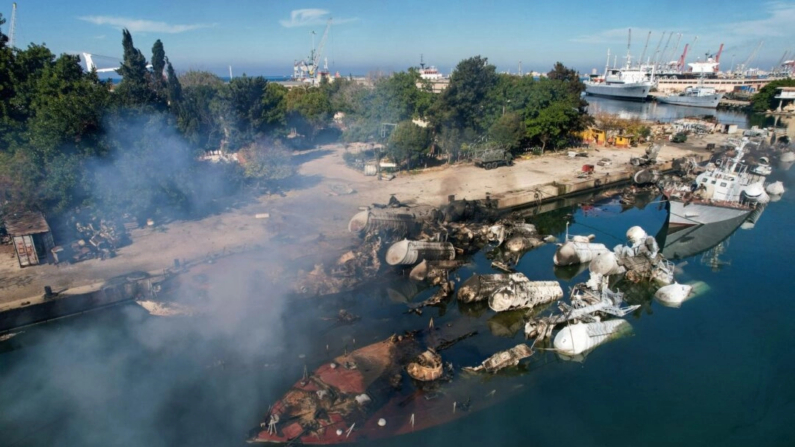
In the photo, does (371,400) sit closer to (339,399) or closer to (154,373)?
(339,399)

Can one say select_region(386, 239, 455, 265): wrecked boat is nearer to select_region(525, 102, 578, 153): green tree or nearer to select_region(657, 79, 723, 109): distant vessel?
select_region(525, 102, 578, 153): green tree

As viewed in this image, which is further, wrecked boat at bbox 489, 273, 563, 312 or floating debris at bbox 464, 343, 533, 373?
wrecked boat at bbox 489, 273, 563, 312

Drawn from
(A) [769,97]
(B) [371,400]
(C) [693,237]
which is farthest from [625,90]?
(B) [371,400]

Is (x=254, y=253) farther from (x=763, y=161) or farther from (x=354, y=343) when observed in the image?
(x=763, y=161)

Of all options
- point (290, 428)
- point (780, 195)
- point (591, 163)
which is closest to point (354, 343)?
point (290, 428)

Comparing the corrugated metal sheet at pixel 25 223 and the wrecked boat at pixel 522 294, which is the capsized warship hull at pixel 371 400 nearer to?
the wrecked boat at pixel 522 294

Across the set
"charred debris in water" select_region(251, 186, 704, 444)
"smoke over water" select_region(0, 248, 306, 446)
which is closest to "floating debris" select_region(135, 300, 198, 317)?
"smoke over water" select_region(0, 248, 306, 446)

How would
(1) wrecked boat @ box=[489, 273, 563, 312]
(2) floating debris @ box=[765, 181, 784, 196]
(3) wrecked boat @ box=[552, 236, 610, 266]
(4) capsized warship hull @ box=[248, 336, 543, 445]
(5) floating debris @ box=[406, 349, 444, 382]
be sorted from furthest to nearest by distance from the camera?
(2) floating debris @ box=[765, 181, 784, 196] → (3) wrecked boat @ box=[552, 236, 610, 266] → (1) wrecked boat @ box=[489, 273, 563, 312] → (5) floating debris @ box=[406, 349, 444, 382] → (4) capsized warship hull @ box=[248, 336, 543, 445]

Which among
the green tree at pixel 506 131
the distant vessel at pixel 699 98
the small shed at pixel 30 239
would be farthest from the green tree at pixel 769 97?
the small shed at pixel 30 239
